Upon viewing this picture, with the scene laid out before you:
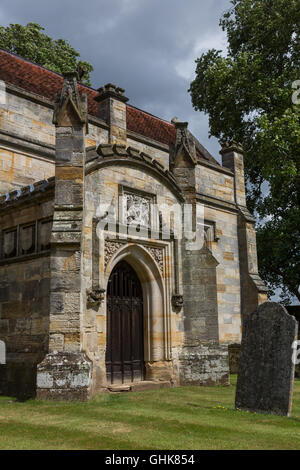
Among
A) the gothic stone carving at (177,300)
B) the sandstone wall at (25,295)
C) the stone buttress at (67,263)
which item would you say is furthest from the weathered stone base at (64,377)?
the gothic stone carving at (177,300)

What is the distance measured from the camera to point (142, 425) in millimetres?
6305

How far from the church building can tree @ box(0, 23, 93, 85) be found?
12012 millimetres

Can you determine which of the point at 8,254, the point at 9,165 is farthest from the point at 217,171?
the point at 8,254

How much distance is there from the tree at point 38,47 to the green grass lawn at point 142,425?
19.1 m

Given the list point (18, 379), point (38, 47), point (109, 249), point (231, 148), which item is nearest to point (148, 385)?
point (18, 379)

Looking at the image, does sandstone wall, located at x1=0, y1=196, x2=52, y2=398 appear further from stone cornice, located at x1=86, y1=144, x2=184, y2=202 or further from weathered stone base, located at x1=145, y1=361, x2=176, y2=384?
weathered stone base, located at x1=145, y1=361, x2=176, y2=384

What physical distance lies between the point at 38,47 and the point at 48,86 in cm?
951

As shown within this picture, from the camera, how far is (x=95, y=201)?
10172 millimetres

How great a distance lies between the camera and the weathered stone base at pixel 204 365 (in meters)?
11.2

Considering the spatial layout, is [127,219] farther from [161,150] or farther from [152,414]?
[161,150]

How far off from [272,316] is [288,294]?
19.3 metres

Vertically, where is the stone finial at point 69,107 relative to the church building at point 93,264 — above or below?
above

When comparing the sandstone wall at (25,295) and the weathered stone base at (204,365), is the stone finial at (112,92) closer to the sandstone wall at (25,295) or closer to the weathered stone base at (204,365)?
the sandstone wall at (25,295)

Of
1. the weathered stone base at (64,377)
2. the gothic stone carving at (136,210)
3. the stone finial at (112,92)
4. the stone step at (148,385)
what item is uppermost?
the stone finial at (112,92)
